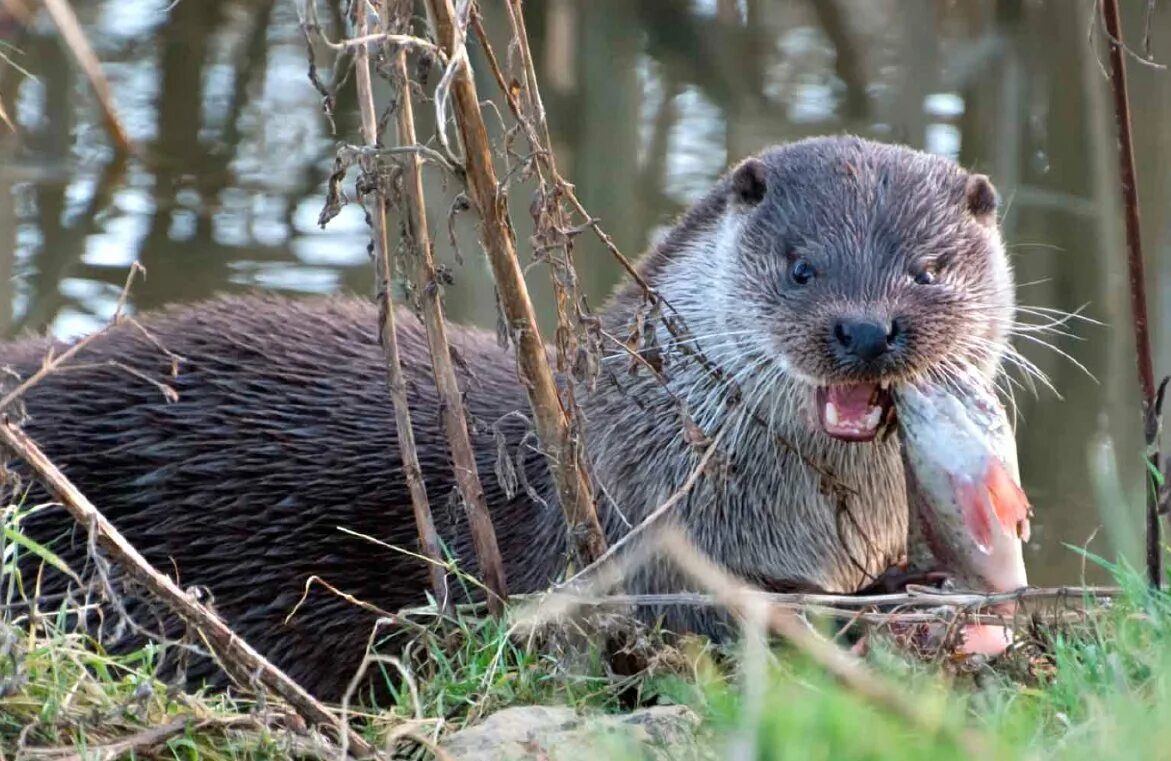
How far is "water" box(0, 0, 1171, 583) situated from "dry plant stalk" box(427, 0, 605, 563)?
3.22 meters

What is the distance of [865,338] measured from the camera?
3043mm

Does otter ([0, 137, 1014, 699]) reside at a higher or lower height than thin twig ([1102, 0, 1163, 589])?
lower

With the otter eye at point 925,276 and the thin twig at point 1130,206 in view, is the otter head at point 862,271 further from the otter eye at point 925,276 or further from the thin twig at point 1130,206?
the thin twig at point 1130,206

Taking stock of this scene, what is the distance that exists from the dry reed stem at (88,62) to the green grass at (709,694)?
4.31 metres

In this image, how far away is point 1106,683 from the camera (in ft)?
7.72

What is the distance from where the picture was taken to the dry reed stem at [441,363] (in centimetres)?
301

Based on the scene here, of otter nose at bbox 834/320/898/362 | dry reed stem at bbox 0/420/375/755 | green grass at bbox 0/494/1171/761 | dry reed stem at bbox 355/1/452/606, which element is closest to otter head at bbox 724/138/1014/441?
otter nose at bbox 834/320/898/362

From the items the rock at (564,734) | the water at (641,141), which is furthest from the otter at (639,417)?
the water at (641,141)

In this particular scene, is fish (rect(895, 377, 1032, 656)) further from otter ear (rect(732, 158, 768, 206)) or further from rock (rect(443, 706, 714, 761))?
rock (rect(443, 706, 714, 761))

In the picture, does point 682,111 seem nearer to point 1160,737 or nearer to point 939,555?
point 939,555

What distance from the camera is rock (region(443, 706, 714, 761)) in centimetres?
218

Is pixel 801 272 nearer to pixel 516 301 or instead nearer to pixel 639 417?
pixel 639 417

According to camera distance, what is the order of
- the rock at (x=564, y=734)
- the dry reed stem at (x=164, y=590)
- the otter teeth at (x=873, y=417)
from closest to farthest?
1. the rock at (x=564, y=734)
2. the dry reed stem at (x=164, y=590)
3. the otter teeth at (x=873, y=417)

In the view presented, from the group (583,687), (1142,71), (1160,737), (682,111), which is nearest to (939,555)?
(583,687)
